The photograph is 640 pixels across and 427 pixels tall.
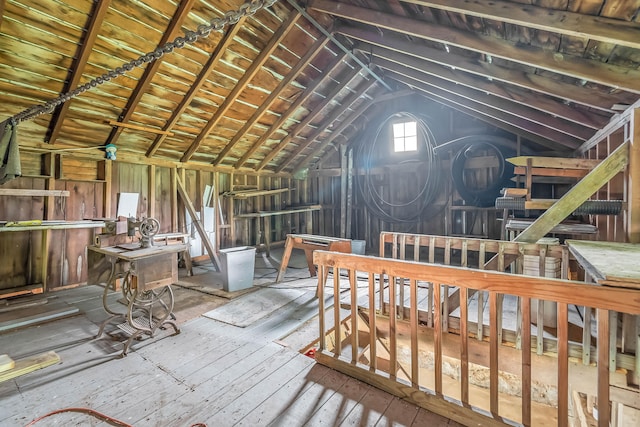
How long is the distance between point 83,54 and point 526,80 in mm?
4402

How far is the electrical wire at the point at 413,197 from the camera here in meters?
5.81

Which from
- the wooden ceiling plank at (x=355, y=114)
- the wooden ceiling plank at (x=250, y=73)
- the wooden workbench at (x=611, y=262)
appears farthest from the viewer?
the wooden ceiling plank at (x=355, y=114)

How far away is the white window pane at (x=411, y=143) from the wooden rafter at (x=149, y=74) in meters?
4.70

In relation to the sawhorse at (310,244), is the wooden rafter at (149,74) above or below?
above

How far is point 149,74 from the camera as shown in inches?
135

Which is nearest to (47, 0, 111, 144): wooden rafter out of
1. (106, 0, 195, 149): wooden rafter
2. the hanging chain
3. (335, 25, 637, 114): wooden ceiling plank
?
(106, 0, 195, 149): wooden rafter

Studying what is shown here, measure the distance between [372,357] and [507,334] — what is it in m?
1.31

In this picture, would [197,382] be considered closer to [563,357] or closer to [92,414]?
[92,414]

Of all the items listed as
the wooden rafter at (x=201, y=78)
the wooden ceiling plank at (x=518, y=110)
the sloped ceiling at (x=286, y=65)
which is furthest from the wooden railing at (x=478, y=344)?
the wooden rafter at (x=201, y=78)

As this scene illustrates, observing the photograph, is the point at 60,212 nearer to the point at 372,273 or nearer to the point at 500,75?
the point at 372,273

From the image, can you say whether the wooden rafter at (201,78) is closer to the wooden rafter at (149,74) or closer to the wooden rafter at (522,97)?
the wooden rafter at (149,74)

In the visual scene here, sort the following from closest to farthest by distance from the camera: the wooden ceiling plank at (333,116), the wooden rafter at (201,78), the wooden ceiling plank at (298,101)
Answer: the wooden rafter at (201,78), the wooden ceiling plank at (298,101), the wooden ceiling plank at (333,116)

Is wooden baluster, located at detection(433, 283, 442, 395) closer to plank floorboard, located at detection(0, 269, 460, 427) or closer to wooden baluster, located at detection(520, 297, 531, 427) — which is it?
plank floorboard, located at detection(0, 269, 460, 427)

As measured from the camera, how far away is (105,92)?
3.55 m
